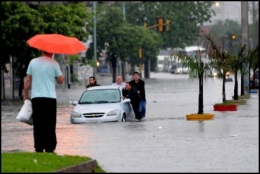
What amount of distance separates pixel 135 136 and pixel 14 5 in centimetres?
2820

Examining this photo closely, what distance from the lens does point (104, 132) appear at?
22.5 metres

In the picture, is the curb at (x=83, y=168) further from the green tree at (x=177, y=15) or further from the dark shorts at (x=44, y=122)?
the green tree at (x=177, y=15)

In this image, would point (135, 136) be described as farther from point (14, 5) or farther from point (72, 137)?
point (14, 5)

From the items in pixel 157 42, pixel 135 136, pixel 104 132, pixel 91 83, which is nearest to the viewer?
pixel 135 136

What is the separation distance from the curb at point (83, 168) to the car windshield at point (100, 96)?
1485 centimetres

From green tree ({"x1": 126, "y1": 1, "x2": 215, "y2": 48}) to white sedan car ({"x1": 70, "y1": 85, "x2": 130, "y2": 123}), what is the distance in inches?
3174

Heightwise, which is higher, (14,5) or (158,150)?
(14,5)

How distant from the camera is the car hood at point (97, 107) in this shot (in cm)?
2773

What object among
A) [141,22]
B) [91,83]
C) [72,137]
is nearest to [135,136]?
[72,137]

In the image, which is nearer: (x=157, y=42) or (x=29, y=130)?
(x=29, y=130)

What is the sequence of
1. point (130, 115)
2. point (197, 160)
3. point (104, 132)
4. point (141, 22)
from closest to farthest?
point (197, 160), point (104, 132), point (130, 115), point (141, 22)

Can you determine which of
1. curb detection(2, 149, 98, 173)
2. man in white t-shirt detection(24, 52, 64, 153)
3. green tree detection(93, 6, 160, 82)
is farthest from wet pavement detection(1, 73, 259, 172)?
green tree detection(93, 6, 160, 82)

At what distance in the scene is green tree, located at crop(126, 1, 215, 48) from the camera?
364 ft

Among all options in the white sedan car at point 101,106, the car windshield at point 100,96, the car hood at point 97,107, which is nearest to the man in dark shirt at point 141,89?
the white sedan car at point 101,106
